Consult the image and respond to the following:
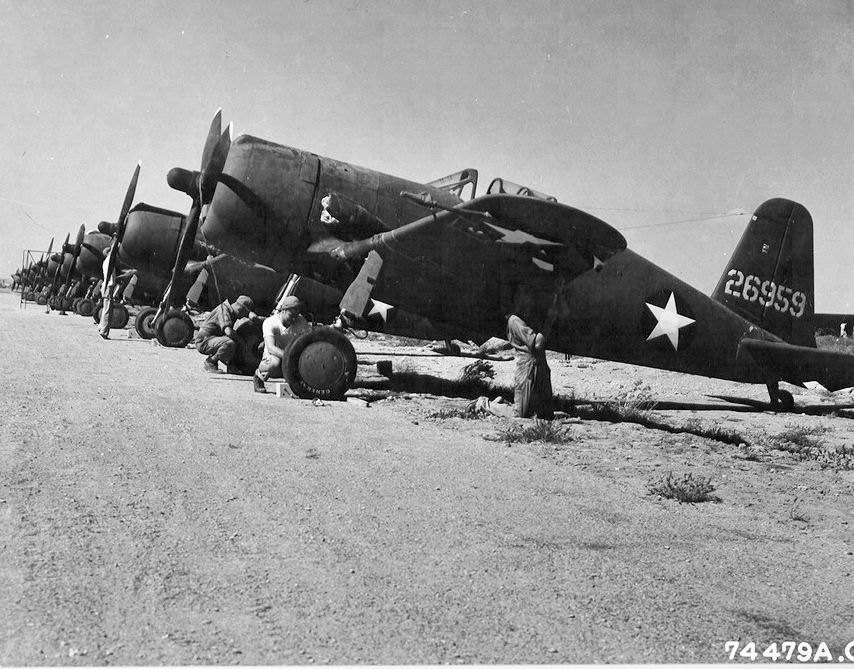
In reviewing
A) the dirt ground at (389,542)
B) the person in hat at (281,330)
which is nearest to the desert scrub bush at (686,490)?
the dirt ground at (389,542)

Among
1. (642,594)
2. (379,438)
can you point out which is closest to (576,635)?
(642,594)

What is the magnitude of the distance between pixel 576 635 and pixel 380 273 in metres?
5.88

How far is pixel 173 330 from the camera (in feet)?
47.0

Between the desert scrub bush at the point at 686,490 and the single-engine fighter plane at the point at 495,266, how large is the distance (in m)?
3.17

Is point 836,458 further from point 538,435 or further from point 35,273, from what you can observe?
point 35,273

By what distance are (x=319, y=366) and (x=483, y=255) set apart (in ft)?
7.04

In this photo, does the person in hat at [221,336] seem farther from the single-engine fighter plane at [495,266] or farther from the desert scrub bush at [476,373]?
the desert scrub bush at [476,373]

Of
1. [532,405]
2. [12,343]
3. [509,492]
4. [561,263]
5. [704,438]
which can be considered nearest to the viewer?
[509,492]

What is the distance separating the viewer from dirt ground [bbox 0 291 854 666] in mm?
2085

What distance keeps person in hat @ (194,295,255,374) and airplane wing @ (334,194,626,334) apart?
9.01 feet

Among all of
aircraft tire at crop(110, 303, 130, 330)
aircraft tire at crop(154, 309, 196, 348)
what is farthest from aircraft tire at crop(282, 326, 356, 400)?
aircraft tire at crop(110, 303, 130, 330)

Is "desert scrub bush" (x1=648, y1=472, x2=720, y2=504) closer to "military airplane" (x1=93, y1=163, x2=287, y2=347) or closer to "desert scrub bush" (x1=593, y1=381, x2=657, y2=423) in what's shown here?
"desert scrub bush" (x1=593, y1=381, x2=657, y2=423)

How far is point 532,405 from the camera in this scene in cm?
705

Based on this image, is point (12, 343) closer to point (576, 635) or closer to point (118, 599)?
point (118, 599)
